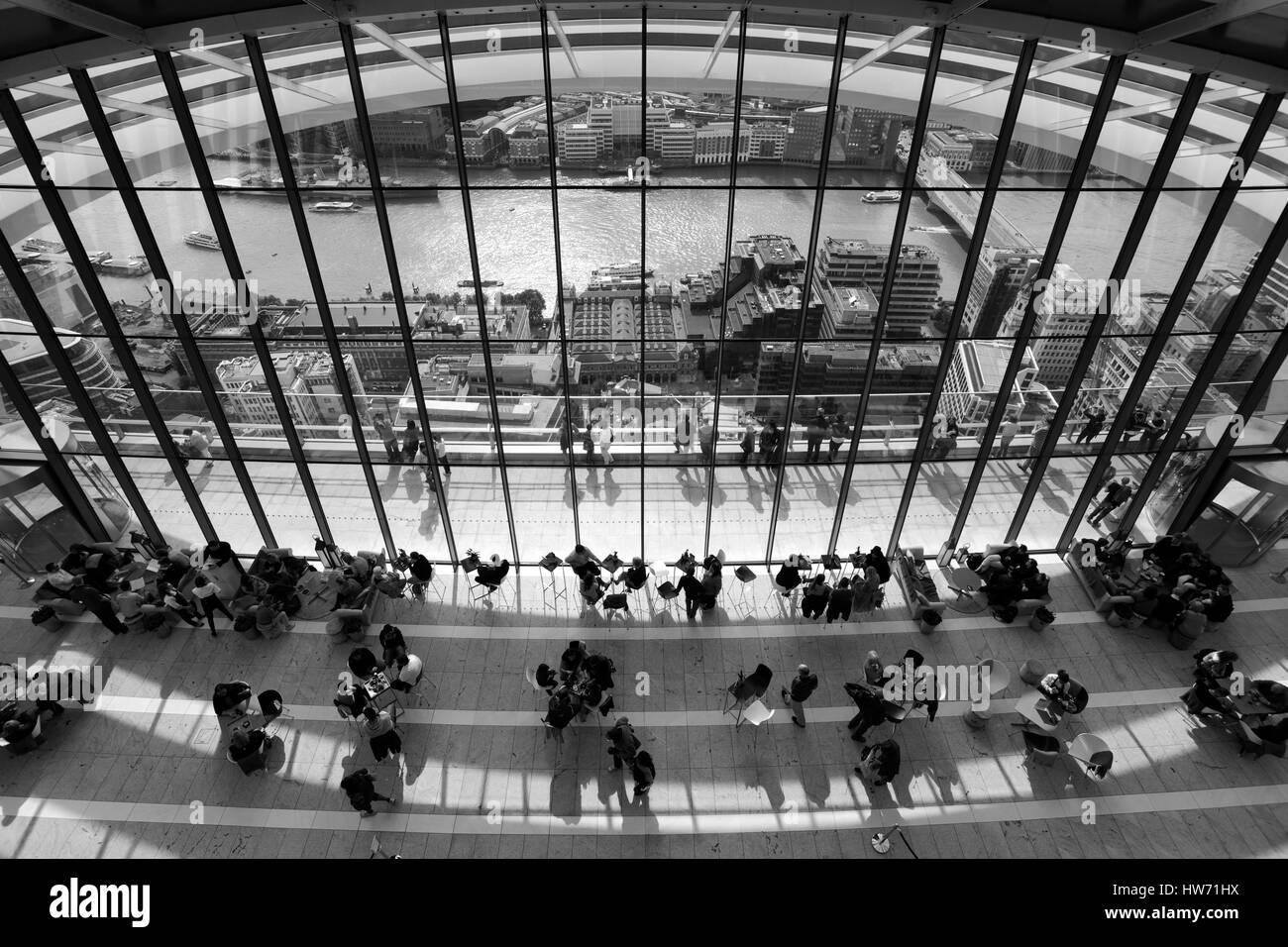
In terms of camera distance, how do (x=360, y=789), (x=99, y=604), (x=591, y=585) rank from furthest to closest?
1. (x=591, y=585)
2. (x=99, y=604)
3. (x=360, y=789)

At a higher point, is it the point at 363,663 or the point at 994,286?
the point at 994,286

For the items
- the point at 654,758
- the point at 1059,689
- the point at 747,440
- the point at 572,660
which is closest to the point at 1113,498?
the point at 1059,689

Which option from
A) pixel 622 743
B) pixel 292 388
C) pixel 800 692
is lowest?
pixel 622 743

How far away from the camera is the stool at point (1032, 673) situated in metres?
11.7

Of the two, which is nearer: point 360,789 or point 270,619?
point 360,789

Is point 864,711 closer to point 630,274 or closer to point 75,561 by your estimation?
point 630,274

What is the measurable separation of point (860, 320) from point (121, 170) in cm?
1169

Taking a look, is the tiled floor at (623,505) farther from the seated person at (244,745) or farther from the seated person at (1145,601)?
the seated person at (244,745)

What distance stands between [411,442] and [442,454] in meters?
0.60

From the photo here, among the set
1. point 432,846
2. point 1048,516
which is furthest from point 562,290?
point 1048,516

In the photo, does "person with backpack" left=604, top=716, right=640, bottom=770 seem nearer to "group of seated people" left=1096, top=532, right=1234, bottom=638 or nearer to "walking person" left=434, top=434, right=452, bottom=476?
"walking person" left=434, top=434, right=452, bottom=476

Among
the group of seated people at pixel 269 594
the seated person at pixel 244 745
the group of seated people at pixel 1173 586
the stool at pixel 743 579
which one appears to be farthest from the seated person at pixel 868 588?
the group of seated people at pixel 269 594

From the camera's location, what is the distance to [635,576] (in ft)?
42.6

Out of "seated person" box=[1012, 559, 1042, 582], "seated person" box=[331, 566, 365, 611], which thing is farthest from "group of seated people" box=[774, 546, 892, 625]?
"seated person" box=[331, 566, 365, 611]
